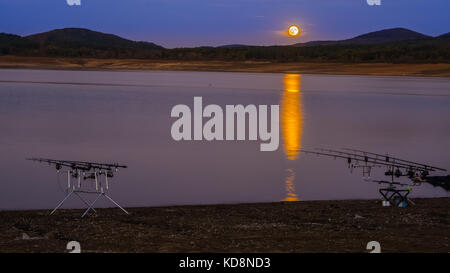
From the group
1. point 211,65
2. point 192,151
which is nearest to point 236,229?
point 192,151

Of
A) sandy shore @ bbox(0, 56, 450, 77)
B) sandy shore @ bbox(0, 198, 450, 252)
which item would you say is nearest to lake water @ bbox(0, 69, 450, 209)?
sandy shore @ bbox(0, 198, 450, 252)

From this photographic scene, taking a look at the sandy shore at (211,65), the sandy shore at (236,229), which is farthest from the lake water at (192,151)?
the sandy shore at (211,65)

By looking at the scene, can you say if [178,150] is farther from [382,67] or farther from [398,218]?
[382,67]

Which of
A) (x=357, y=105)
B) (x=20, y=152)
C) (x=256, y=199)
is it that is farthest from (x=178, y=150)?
(x=357, y=105)

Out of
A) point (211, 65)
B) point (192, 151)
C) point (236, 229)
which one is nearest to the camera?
point (236, 229)

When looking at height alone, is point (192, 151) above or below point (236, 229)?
below

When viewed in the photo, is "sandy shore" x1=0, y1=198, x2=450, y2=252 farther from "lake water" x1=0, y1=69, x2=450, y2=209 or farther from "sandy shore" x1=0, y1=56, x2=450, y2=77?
"sandy shore" x1=0, y1=56, x2=450, y2=77

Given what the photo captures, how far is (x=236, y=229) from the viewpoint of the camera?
6.50 metres

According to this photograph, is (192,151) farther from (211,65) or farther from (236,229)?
(211,65)

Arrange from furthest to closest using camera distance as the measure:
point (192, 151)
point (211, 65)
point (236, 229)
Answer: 1. point (211, 65)
2. point (192, 151)
3. point (236, 229)

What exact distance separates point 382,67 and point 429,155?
69.9 m

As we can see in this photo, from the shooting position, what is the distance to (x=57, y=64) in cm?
9700

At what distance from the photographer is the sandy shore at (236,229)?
5680 millimetres

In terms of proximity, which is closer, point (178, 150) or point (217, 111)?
point (178, 150)
